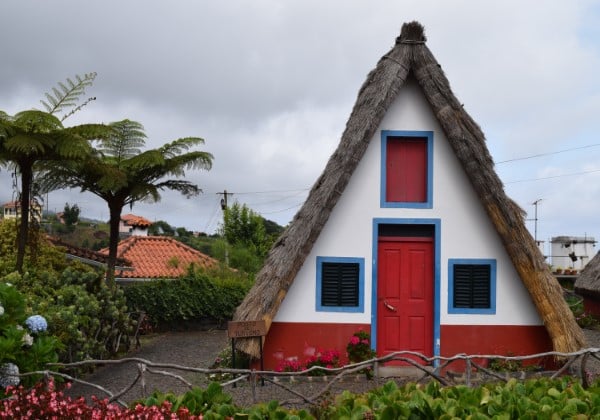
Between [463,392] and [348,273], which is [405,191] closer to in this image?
[348,273]

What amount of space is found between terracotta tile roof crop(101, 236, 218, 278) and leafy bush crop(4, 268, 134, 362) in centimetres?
899

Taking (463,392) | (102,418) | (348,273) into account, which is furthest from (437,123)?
(102,418)

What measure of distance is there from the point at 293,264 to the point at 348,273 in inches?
40.6

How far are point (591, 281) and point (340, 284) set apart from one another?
11.7 meters

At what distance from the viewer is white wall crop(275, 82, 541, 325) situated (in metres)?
10.2

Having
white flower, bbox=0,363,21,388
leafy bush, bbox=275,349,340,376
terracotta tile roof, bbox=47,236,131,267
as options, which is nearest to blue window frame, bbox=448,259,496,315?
leafy bush, bbox=275,349,340,376

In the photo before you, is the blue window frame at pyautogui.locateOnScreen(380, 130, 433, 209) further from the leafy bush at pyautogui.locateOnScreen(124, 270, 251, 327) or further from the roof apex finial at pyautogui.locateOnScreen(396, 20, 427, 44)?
the leafy bush at pyautogui.locateOnScreen(124, 270, 251, 327)

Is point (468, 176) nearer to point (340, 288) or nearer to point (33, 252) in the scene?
point (340, 288)

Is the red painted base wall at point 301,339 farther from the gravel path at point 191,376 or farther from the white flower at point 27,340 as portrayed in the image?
the white flower at point 27,340

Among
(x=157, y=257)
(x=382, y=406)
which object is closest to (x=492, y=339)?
(x=382, y=406)

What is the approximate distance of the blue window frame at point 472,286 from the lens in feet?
33.9

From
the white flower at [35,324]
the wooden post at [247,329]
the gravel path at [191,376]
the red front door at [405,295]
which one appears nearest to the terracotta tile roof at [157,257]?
the gravel path at [191,376]

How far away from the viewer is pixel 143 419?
4055 mm

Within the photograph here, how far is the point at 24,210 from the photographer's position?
12.8 metres
